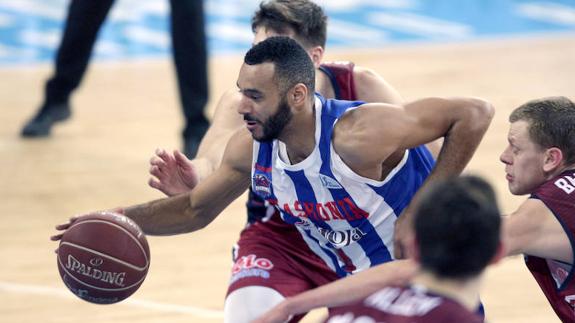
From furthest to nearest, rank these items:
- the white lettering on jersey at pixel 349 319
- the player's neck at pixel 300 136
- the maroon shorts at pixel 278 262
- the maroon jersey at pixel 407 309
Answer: the maroon shorts at pixel 278 262
the player's neck at pixel 300 136
the white lettering on jersey at pixel 349 319
the maroon jersey at pixel 407 309

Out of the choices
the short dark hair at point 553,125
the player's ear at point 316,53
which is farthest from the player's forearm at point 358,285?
the player's ear at point 316,53

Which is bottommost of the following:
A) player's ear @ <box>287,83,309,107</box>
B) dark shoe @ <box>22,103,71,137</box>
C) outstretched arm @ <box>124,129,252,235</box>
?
dark shoe @ <box>22,103,71,137</box>

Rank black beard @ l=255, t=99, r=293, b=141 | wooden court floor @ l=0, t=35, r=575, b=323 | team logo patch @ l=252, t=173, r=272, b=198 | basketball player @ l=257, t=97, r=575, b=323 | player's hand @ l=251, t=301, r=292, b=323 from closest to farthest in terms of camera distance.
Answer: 1. player's hand @ l=251, t=301, r=292, b=323
2. basketball player @ l=257, t=97, r=575, b=323
3. black beard @ l=255, t=99, r=293, b=141
4. team logo patch @ l=252, t=173, r=272, b=198
5. wooden court floor @ l=0, t=35, r=575, b=323

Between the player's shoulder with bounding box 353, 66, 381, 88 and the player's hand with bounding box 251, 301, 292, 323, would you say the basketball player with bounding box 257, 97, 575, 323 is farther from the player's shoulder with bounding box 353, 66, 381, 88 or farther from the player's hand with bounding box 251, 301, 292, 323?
the player's shoulder with bounding box 353, 66, 381, 88

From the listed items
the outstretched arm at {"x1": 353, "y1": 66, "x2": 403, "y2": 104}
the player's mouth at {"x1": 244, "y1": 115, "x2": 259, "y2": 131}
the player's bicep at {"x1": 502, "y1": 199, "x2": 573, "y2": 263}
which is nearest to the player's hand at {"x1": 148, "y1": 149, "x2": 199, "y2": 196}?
the player's mouth at {"x1": 244, "y1": 115, "x2": 259, "y2": 131}

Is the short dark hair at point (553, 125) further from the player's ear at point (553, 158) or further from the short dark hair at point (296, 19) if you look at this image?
the short dark hair at point (296, 19)

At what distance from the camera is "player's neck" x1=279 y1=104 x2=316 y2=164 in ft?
14.8

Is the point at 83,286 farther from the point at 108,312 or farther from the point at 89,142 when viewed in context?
the point at 89,142

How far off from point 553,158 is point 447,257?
5.32 ft

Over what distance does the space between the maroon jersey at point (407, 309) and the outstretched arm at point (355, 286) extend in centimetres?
83

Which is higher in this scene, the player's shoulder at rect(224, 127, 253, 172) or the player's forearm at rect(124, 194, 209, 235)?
the player's shoulder at rect(224, 127, 253, 172)

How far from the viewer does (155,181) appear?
192 inches

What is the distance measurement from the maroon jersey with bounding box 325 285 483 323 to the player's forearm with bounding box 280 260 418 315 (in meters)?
0.85

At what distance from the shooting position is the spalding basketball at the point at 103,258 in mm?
4598
